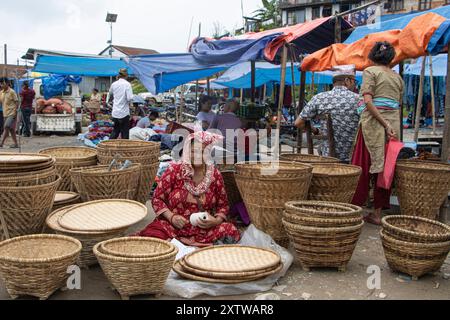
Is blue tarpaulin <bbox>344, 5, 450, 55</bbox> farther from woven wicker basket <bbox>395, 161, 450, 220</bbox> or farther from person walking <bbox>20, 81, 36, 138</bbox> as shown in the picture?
person walking <bbox>20, 81, 36, 138</bbox>

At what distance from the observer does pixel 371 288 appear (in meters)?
3.06

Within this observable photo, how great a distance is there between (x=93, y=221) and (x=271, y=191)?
1.35 metres

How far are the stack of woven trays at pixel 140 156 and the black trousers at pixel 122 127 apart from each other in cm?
459

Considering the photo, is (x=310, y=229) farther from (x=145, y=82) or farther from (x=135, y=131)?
(x=135, y=131)

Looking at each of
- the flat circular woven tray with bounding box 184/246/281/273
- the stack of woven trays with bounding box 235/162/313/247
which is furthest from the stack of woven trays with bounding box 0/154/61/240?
the stack of woven trays with bounding box 235/162/313/247

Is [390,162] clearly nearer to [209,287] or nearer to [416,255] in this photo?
[416,255]

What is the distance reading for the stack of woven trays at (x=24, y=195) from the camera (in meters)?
3.10

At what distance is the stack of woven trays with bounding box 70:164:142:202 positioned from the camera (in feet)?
12.4

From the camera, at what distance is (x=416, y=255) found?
305cm

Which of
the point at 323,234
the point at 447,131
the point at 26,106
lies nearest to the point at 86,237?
the point at 323,234

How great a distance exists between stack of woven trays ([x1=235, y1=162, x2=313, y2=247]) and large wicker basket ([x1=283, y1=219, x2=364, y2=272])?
29 centimetres

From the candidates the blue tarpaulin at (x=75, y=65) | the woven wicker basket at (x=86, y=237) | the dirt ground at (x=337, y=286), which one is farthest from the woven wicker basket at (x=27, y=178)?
the blue tarpaulin at (x=75, y=65)

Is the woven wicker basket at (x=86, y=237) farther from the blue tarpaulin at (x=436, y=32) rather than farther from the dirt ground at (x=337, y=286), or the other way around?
the blue tarpaulin at (x=436, y=32)

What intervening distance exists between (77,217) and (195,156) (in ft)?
3.36
